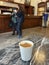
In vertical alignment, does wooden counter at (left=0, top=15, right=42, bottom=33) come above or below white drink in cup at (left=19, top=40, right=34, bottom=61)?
above

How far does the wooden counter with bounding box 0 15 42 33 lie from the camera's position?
2.52 meters

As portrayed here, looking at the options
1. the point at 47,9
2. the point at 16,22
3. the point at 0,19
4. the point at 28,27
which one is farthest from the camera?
the point at 47,9

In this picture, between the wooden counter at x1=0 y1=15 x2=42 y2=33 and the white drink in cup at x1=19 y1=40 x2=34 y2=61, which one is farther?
the wooden counter at x1=0 y1=15 x2=42 y2=33

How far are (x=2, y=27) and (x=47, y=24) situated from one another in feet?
5.48

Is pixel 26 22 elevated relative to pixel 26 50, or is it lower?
elevated

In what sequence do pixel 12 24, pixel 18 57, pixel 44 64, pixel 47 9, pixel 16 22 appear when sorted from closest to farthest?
pixel 44 64 → pixel 18 57 → pixel 16 22 → pixel 12 24 → pixel 47 9

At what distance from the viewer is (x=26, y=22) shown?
3154 mm

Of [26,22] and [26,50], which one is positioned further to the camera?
[26,22]

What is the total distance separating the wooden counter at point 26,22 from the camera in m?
2.52

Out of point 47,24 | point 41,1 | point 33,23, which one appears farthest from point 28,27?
point 41,1

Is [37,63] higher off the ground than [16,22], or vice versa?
[16,22]

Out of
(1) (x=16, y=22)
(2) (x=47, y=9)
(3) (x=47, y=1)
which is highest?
(3) (x=47, y=1)

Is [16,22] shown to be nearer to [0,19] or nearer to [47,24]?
[0,19]

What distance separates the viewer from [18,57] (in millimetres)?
1141
